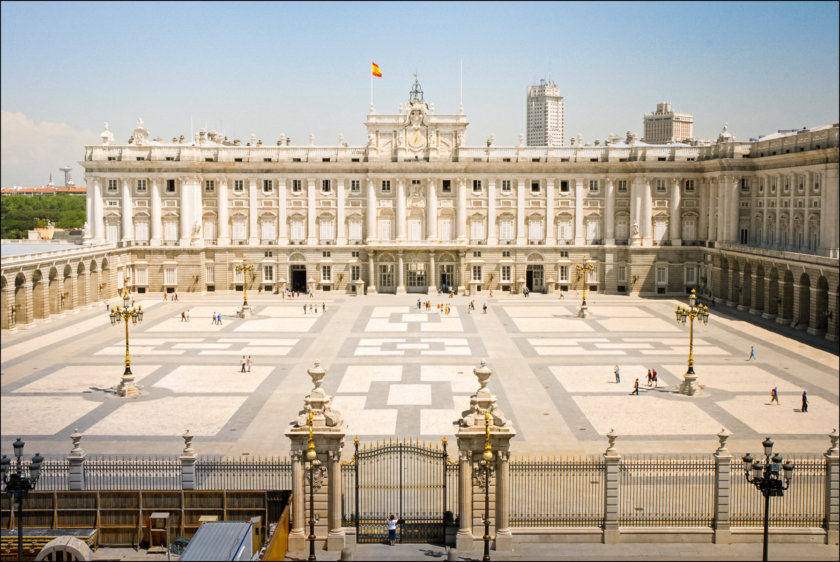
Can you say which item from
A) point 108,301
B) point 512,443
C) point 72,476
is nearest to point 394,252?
point 108,301

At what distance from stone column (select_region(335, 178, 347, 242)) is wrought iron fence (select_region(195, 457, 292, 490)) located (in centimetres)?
6014

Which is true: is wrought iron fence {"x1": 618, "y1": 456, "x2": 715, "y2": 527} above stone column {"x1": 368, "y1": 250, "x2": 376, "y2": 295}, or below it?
below

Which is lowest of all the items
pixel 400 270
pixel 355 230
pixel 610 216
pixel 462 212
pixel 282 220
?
pixel 400 270

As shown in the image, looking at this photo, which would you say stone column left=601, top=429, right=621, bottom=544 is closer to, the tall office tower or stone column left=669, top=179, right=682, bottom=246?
stone column left=669, top=179, right=682, bottom=246

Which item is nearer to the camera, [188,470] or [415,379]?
[188,470]

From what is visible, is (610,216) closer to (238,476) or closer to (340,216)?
(340,216)

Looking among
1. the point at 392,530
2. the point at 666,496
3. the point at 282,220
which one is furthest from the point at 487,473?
the point at 282,220

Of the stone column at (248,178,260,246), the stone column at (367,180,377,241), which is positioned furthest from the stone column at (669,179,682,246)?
the stone column at (248,178,260,246)

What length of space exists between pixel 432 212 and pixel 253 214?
17.7 metres

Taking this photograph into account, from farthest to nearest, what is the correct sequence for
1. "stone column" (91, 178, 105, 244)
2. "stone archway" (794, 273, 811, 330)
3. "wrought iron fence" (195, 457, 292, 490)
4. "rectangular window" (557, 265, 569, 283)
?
"rectangular window" (557, 265, 569, 283) → "stone column" (91, 178, 105, 244) → "stone archway" (794, 273, 811, 330) → "wrought iron fence" (195, 457, 292, 490)

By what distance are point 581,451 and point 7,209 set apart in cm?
10733

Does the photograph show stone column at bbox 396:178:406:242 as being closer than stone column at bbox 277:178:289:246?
Yes

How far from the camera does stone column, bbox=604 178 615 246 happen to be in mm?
89375

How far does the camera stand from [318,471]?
25969 millimetres
